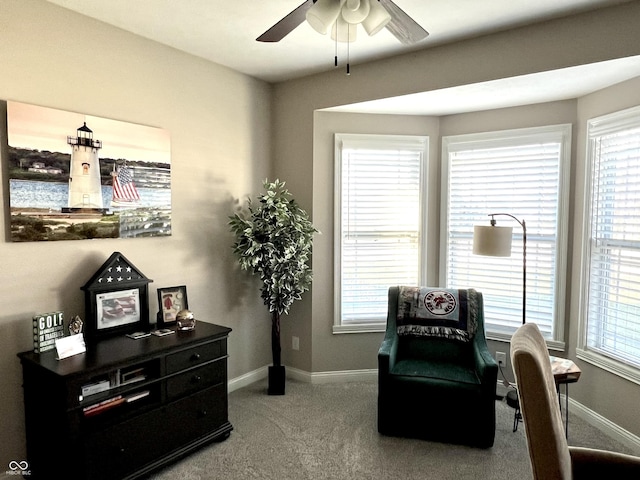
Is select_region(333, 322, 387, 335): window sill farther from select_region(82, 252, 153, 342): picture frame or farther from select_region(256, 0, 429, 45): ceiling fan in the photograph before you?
select_region(256, 0, 429, 45): ceiling fan

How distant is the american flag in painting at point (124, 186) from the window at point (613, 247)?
3.25 meters

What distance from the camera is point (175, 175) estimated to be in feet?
9.60

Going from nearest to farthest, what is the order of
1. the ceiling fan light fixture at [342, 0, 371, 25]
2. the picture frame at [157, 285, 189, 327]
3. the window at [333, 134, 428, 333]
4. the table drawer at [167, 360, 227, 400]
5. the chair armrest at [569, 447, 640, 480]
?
1. the chair armrest at [569, 447, 640, 480]
2. the ceiling fan light fixture at [342, 0, 371, 25]
3. the table drawer at [167, 360, 227, 400]
4. the picture frame at [157, 285, 189, 327]
5. the window at [333, 134, 428, 333]

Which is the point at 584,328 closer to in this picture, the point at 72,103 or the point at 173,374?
the point at 173,374

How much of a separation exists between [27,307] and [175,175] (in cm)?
126

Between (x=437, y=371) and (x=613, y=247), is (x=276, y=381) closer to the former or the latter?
(x=437, y=371)

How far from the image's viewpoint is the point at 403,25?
6.00 feet

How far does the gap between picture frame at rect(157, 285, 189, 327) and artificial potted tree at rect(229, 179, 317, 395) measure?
50 cm

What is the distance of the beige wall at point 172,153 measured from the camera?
2154 mm

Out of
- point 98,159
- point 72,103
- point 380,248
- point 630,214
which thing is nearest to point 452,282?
point 380,248

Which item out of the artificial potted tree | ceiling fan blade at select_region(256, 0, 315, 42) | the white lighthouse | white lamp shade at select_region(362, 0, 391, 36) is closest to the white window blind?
white lamp shade at select_region(362, 0, 391, 36)

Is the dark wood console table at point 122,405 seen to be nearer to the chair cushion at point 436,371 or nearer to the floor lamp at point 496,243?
the chair cushion at point 436,371

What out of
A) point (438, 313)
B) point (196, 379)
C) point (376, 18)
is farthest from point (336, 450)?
point (376, 18)

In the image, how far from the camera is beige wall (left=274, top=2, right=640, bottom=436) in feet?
7.75
